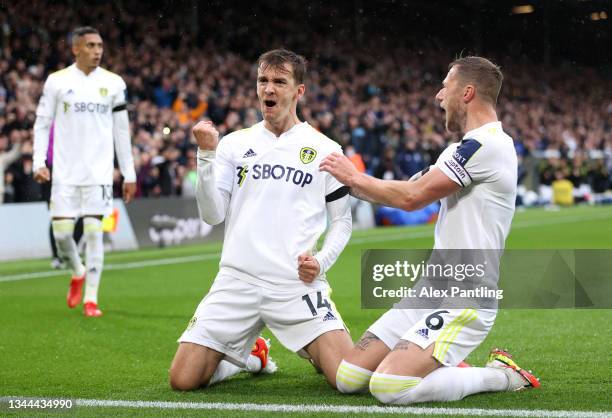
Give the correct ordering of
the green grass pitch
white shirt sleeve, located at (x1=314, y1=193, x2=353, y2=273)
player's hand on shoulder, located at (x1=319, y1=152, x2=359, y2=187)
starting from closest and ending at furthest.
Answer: player's hand on shoulder, located at (x1=319, y1=152, x2=359, y2=187)
the green grass pitch
white shirt sleeve, located at (x1=314, y1=193, x2=353, y2=273)

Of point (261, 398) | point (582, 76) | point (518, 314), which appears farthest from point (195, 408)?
point (582, 76)

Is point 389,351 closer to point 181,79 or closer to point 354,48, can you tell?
point 181,79

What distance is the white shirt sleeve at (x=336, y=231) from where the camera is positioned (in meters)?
5.76

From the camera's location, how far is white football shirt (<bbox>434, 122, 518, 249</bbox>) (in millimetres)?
5176

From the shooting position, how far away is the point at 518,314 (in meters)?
9.10

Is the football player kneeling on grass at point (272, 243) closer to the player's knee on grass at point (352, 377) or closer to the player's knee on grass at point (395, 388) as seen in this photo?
the player's knee on grass at point (352, 377)

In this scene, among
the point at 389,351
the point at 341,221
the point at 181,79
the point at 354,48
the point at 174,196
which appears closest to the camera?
the point at 389,351

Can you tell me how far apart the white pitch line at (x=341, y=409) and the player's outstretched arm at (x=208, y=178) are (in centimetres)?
102

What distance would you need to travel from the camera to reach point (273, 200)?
5.77 meters

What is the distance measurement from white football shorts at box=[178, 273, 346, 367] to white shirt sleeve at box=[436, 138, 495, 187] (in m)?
1.07

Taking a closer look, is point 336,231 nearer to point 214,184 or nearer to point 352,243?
point 214,184

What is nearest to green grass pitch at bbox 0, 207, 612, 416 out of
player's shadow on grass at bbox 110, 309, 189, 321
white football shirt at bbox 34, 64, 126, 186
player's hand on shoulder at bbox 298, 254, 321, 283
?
player's shadow on grass at bbox 110, 309, 189, 321

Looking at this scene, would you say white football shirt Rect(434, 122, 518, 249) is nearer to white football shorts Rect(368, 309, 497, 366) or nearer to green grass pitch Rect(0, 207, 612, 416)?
white football shorts Rect(368, 309, 497, 366)

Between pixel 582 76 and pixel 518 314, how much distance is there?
3282 centimetres
